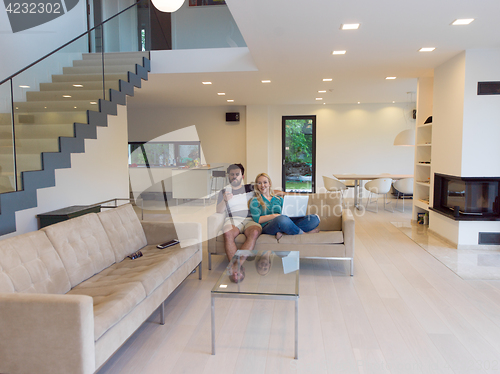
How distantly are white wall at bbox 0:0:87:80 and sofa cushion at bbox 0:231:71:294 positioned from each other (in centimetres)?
349

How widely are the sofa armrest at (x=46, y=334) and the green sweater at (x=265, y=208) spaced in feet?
8.10

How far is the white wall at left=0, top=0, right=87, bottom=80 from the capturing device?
4820 mm

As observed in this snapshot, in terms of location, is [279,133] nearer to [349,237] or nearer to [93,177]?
[93,177]

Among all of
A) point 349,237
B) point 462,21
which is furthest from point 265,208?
point 462,21

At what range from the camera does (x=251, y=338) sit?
2.55 meters

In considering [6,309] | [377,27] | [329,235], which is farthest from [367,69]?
[6,309]

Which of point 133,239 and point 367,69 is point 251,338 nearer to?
point 133,239

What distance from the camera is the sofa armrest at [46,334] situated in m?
→ 1.73

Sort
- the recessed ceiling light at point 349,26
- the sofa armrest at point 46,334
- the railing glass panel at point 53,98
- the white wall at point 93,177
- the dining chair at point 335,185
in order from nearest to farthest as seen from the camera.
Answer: the sofa armrest at point 46,334
the railing glass panel at point 53,98
the recessed ceiling light at point 349,26
the white wall at point 93,177
the dining chair at point 335,185

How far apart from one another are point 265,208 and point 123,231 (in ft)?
5.12

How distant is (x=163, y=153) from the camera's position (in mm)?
10695

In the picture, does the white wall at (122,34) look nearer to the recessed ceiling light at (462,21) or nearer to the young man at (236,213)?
the young man at (236,213)

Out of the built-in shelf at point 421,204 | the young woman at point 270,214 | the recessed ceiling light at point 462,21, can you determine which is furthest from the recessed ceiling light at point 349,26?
the built-in shelf at point 421,204

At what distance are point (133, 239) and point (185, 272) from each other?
65 cm
